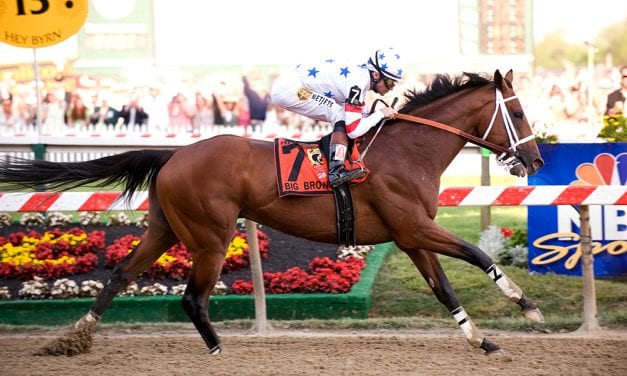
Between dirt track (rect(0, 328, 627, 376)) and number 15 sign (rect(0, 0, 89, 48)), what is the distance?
4.96 meters

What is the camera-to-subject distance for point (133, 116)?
1927cm

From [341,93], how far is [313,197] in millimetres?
776

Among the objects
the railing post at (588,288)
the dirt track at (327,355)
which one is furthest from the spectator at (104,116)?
the railing post at (588,288)

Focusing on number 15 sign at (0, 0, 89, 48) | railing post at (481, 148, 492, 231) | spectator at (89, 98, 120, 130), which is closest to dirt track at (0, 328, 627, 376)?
railing post at (481, 148, 492, 231)

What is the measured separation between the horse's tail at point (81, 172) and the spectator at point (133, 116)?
12122 millimetres

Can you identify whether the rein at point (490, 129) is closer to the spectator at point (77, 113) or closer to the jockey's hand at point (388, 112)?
the jockey's hand at point (388, 112)

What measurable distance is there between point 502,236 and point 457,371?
3.41m

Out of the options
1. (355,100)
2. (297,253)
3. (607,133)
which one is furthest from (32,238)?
(607,133)

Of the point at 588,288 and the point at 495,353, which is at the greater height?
the point at 588,288

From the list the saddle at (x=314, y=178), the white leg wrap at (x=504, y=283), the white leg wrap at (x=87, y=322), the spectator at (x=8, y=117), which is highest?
the saddle at (x=314, y=178)

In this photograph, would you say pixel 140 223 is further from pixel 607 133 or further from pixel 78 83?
pixel 78 83

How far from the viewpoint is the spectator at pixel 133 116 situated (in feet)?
62.7

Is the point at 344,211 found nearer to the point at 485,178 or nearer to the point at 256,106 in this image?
the point at 485,178

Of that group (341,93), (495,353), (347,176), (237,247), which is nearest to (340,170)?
(347,176)
